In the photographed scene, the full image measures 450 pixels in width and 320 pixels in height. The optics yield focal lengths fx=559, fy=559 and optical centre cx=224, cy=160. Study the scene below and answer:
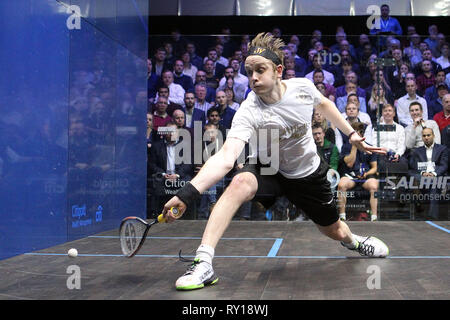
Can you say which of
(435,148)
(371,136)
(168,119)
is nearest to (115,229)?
(168,119)

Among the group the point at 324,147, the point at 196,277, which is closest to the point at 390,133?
the point at 324,147

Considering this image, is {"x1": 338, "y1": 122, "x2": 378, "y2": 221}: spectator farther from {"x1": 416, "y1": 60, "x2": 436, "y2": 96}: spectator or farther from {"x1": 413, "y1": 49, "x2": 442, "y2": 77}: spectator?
{"x1": 413, "y1": 49, "x2": 442, "y2": 77}: spectator

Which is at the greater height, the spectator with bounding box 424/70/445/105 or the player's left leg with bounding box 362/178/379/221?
the spectator with bounding box 424/70/445/105

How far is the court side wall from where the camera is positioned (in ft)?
11.0

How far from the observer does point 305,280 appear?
2428 millimetres

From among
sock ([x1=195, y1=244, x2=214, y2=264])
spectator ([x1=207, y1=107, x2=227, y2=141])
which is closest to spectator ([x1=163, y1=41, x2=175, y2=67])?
spectator ([x1=207, y1=107, x2=227, y2=141])

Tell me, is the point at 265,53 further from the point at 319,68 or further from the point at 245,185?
the point at 319,68

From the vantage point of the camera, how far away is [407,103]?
6.22 m

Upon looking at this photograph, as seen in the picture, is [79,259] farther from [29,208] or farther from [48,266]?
[29,208]

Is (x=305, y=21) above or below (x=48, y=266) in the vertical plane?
above

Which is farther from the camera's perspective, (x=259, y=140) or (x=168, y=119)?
(x=168, y=119)

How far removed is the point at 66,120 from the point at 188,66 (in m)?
2.54

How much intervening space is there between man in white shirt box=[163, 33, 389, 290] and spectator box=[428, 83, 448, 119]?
3801mm

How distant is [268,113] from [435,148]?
169 inches
